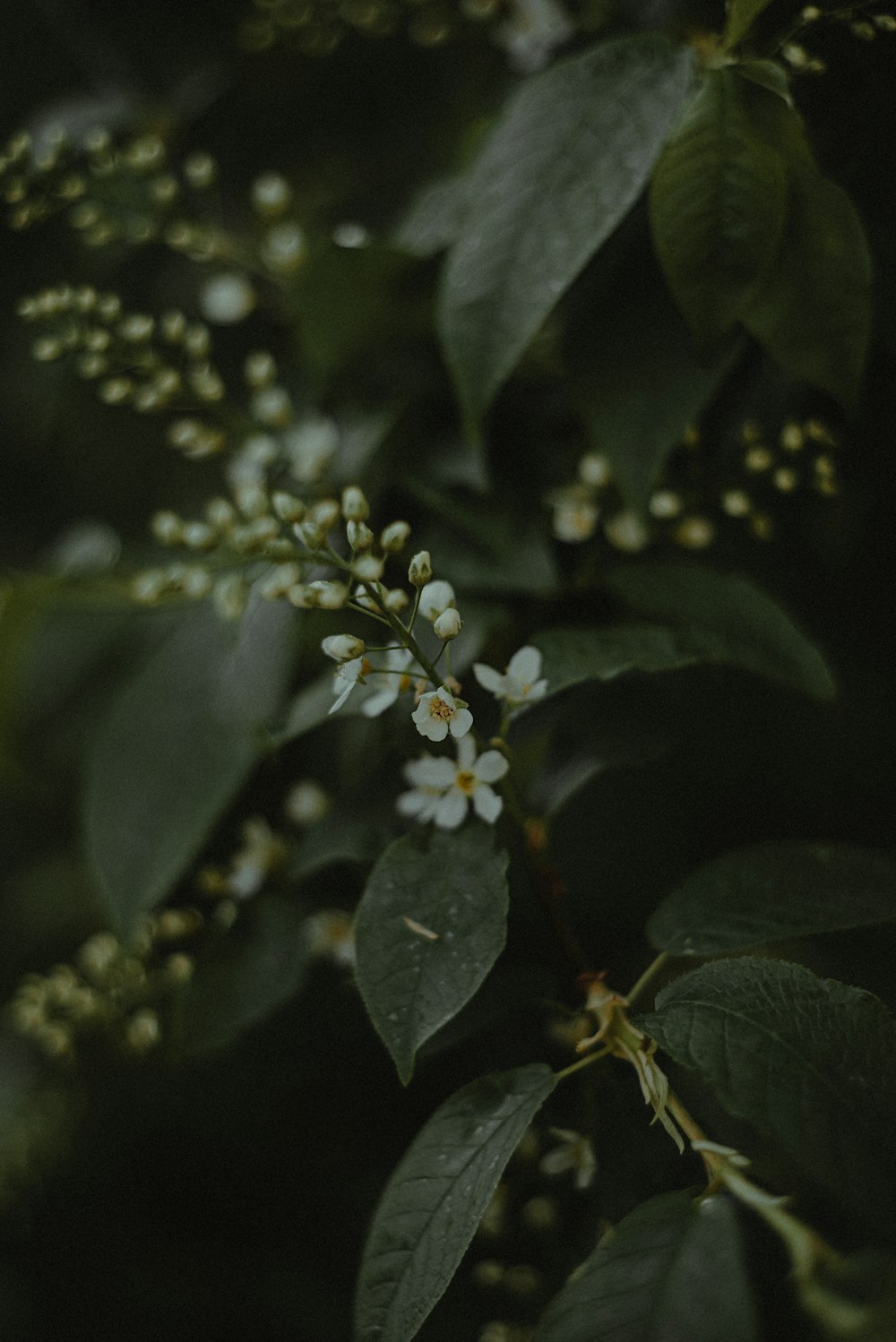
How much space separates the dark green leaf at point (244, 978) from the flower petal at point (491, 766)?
32cm

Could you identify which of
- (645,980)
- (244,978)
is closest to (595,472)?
(645,980)

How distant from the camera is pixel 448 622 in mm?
527

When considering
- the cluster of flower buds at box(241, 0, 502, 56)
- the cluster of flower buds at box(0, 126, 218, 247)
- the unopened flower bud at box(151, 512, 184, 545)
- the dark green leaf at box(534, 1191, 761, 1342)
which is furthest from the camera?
the cluster of flower buds at box(241, 0, 502, 56)

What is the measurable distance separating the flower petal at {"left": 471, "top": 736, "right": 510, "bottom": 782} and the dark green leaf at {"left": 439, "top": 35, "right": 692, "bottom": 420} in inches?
9.8

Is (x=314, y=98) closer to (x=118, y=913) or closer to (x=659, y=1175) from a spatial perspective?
(x=118, y=913)

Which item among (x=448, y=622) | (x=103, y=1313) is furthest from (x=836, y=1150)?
(x=103, y=1313)

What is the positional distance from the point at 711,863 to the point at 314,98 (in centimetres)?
105

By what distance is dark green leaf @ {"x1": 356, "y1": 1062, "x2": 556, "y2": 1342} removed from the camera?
482mm

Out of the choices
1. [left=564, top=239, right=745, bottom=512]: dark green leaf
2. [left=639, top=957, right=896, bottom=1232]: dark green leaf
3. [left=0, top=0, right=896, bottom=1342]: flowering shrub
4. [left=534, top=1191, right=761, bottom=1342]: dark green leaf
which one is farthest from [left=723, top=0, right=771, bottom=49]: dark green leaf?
[left=534, top=1191, right=761, bottom=1342]: dark green leaf

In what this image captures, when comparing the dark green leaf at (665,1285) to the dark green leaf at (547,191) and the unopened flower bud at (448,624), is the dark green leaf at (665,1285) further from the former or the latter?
the dark green leaf at (547,191)

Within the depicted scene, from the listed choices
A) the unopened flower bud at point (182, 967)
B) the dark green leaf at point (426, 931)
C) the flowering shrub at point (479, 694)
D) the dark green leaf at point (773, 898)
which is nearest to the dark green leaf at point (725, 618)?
the flowering shrub at point (479, 694)

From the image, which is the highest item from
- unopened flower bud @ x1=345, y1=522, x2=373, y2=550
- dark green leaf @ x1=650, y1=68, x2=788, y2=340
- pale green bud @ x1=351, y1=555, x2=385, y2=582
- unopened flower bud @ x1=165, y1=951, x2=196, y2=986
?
dark green leaf @ x1=650, y1=68, x2=788, y2=340

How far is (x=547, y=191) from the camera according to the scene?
2.11 ft

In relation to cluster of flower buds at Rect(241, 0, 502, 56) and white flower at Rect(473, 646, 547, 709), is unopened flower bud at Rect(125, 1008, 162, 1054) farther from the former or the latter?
cluster of flower buds at Rect(241, 0, 502, 56)
